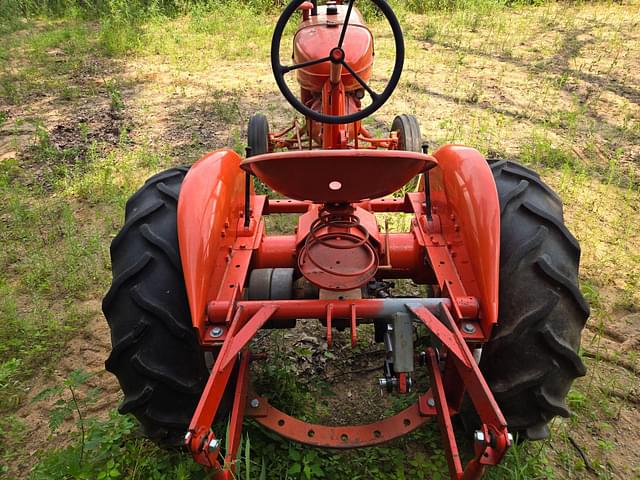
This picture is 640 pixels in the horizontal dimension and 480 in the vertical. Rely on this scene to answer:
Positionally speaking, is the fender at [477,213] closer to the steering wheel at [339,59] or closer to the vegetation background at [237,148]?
the steering wheel at [339,59]

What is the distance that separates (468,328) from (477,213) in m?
0.46

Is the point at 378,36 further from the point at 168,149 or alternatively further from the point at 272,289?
the point at 272,289

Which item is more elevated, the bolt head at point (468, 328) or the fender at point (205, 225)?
the fender at point (205, 225)

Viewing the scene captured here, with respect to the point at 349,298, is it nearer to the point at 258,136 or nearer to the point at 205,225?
the point at 205,225

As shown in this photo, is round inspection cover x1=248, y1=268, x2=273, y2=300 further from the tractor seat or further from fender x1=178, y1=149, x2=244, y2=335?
the tractor seat

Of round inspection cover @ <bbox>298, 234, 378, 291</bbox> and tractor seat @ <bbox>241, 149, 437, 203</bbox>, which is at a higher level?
tractor seat @ <bbox>241, 149, 437, 203</bbox>

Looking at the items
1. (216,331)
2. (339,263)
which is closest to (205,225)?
(216,331)

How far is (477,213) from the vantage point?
1.96 metres

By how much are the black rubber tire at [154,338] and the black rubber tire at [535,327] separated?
114 centimetres

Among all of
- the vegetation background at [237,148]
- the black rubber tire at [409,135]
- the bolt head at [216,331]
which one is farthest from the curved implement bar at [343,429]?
the black rubber tire at [409,135]

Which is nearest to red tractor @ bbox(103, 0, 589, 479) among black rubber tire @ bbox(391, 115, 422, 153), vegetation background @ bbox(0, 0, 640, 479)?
vegetation background @ bbox(0, 0, 640, 479)

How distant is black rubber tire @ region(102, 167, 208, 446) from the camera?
71.8 inches

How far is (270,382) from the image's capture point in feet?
8.35

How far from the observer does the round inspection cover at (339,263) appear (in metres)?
1.99
